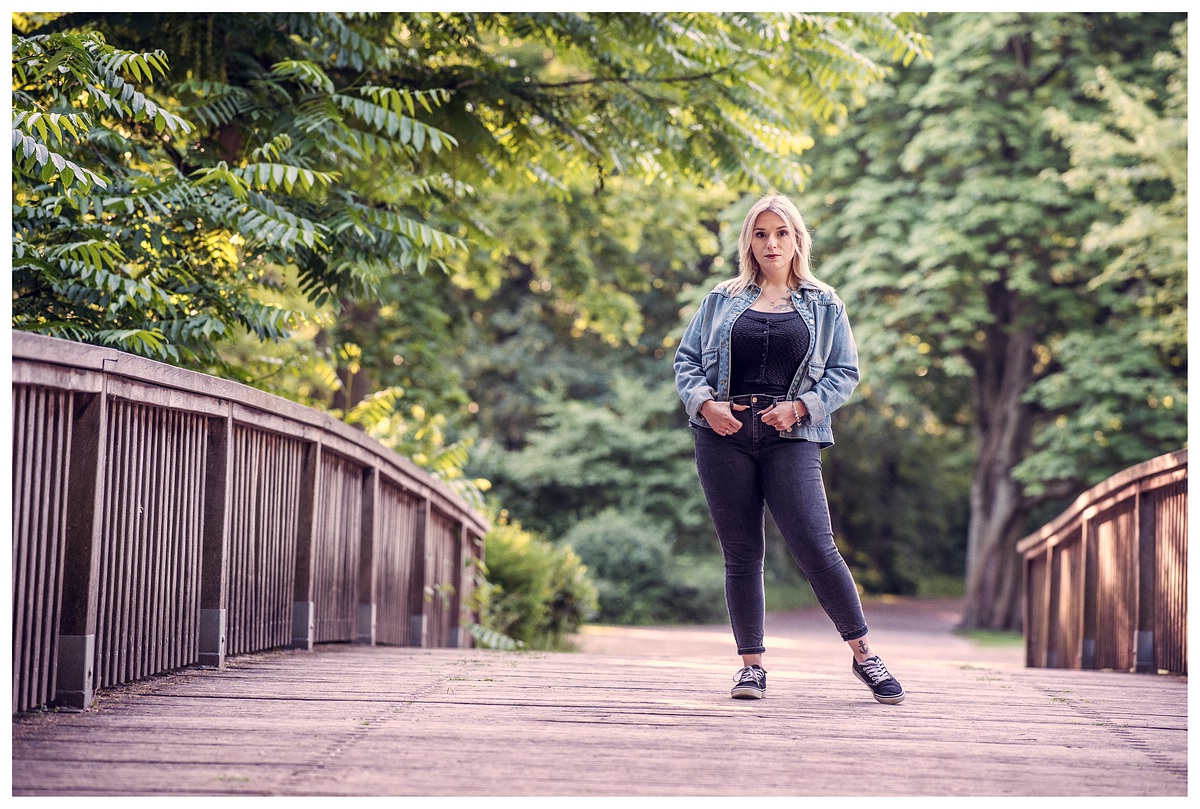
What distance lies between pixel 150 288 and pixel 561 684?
2.70m

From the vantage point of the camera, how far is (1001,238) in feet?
55.4

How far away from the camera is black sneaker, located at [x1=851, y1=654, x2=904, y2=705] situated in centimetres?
413

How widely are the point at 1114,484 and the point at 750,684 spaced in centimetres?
331

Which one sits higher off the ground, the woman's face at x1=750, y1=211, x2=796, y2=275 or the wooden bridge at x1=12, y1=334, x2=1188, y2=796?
the woman's face at x1=750, y1=211, x2=796, y2=275

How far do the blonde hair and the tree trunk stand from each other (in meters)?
14.6

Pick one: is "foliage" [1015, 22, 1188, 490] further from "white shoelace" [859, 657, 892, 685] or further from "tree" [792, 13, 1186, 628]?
"white shoelace" [859, 657, 892, 685]

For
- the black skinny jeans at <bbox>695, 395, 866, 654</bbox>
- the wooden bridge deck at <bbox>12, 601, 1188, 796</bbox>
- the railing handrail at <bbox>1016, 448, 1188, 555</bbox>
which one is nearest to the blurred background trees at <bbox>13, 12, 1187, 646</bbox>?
the wooden bridge deck at <bbox>12, 601, 1188, 796</bbox>

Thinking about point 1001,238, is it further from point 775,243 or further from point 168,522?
point 168,522

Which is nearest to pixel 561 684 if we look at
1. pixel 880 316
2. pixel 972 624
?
pixel 880 316

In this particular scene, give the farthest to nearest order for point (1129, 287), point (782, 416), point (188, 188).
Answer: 1. point (1129, 287)
2. point (188, 188)
3. point (782, 416)

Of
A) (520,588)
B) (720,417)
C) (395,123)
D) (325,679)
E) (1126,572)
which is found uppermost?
(395,123)

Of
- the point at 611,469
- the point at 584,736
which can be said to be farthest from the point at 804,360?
the point at 611,469

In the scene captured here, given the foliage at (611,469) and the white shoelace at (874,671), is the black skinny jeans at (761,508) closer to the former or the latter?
the white shoelace at (874,671)

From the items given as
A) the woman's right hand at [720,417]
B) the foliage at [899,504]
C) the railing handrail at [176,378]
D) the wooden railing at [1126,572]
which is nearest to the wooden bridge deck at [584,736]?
the wooden railing at [1126,572]
